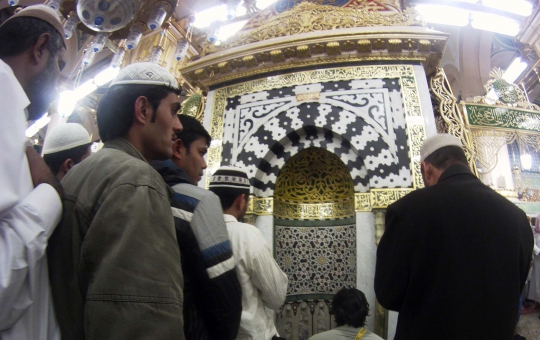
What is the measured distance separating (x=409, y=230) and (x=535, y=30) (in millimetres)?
7932

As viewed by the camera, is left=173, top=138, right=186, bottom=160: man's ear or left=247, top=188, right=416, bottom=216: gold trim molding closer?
left=173, top=138, right=186, bottom=160: man's ear

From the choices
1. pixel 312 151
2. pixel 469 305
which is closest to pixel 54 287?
pixel 469 305

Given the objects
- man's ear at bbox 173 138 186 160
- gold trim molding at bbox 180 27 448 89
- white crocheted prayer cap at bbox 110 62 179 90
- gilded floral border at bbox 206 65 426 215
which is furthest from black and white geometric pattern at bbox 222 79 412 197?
white crocheted prayer cap at bbox 110 62 179 90

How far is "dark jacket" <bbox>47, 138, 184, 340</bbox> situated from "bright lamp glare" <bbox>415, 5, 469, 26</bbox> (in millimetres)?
8152

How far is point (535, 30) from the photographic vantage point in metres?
6.86

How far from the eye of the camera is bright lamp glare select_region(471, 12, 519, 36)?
7211mm

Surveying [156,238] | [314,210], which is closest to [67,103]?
[314,210]

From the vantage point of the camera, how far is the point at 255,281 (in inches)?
65.1

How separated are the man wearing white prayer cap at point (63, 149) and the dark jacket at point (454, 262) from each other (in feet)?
5.41

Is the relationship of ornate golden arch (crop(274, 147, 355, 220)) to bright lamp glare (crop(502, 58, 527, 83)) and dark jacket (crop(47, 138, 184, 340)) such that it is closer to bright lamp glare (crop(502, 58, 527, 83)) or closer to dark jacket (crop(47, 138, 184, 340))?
dark jacket (crop(47, 138, 184, 340))

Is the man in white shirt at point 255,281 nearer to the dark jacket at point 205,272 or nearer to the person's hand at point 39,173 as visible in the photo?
the dark jacket at point 205,272

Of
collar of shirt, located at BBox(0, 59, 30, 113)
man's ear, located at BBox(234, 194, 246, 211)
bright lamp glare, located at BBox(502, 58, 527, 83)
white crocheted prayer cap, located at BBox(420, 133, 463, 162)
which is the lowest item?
man's ear, located at BBox(234, 194, 246, 211)

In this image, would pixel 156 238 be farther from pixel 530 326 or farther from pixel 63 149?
pixel 530 326

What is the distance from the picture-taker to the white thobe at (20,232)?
630 mm
